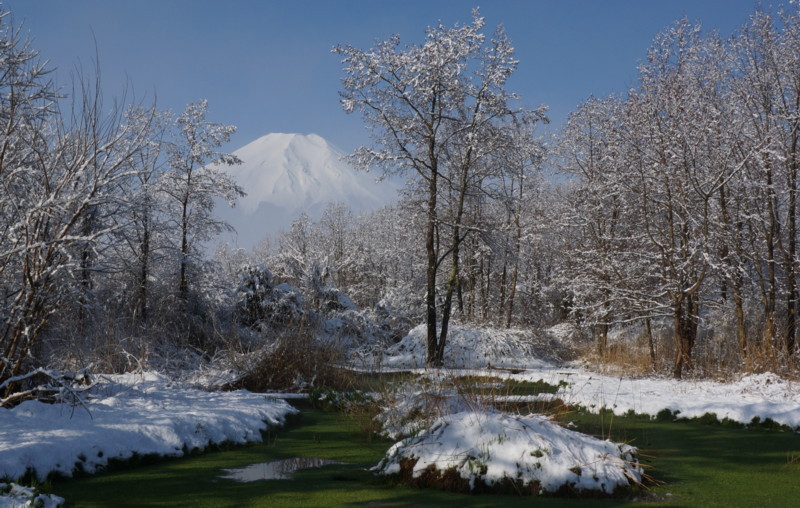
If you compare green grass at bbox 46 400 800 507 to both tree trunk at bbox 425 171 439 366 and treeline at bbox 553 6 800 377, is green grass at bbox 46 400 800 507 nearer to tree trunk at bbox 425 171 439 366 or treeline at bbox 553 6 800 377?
treeline at bbox 553 6 800 377

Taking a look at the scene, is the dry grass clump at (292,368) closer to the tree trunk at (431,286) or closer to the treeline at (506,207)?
the treeline at (506,207)

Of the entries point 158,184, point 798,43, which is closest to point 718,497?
point 798,43

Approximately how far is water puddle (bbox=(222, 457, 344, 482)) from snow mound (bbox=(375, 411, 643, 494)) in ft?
3.72

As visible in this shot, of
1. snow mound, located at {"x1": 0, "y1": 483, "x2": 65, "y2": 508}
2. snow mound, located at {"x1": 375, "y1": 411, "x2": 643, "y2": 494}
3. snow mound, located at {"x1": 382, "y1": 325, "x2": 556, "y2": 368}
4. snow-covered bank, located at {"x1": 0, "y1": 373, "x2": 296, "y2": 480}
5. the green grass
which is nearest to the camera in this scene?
snow mound, located at {"x1": 0, "y1": 483, "x2": 65, "y2": 508}

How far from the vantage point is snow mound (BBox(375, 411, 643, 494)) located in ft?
21.8

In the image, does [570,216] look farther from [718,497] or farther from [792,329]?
[718,497]

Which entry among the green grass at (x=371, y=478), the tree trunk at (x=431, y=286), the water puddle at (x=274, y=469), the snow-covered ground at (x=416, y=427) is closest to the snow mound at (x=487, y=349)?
the tree trunk at (x=431, y=286)

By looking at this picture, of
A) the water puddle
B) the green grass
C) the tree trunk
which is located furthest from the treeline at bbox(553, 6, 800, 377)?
the water puddle

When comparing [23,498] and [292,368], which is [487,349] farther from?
[23,498]

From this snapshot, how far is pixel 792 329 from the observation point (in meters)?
15.7

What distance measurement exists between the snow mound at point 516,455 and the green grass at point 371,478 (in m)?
0.27

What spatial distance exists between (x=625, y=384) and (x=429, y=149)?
413 inches

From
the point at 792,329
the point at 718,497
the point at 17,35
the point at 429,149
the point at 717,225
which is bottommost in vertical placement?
the point at 718,497

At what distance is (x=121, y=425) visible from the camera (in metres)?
8.36
